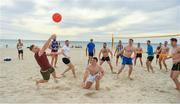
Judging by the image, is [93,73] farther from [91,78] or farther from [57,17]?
[57,17]

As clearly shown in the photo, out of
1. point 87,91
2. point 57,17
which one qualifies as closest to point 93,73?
point 87,91

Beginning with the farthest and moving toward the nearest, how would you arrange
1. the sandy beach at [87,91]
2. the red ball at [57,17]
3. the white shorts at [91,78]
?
the white shorts at [91,78] < the red ball at [57,17] < the sandy beach at [87,91]

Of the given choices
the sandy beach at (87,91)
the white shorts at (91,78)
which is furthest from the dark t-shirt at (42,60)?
the white shorts at (91,78)

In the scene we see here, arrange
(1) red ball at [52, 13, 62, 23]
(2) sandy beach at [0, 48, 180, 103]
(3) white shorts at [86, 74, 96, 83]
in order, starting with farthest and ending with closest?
(3) white shorts at [86, 74, 96, 83], (1) red ball at [52, 13, 62, 23], (2) sandy beach at [0, 48, 180, 103]

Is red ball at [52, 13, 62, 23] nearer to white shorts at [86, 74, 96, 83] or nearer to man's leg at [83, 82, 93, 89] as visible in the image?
white shorts at [86, 74, 96, 83]

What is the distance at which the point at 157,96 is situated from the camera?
5.38m

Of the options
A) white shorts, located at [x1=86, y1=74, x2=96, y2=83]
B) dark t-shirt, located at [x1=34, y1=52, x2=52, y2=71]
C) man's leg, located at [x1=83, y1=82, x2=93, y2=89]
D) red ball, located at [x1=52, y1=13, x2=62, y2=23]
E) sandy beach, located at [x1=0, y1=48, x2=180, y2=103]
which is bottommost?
sandy beach, located at [x1=0, y1=48, x2=180, y2=103]

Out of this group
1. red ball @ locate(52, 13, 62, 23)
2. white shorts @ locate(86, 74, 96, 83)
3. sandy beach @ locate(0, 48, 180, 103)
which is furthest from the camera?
white shorts @ locate(86, 74, 96, 83)

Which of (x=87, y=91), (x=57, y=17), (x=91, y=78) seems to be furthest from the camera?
(x=91, y=78)

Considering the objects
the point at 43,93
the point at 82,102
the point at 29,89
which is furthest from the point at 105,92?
the point at 29,89

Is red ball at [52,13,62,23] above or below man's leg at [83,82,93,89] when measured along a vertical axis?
above

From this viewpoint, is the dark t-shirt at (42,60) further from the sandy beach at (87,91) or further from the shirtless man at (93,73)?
the shirtless man at (93,73)

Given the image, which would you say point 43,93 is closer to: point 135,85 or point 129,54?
point 135,85

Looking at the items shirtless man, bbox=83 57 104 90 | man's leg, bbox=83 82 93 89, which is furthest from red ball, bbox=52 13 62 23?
man's leg, bbox=83 82 93 89
